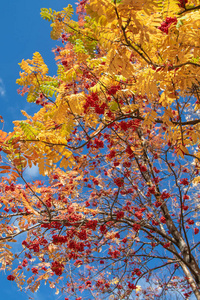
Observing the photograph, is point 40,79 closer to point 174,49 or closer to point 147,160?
point 174,49

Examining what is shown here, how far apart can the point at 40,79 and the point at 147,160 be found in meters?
3.70

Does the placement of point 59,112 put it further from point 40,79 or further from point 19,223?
point 19,223

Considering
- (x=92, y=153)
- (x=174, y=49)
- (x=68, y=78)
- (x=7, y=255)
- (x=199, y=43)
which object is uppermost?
(x=92, y=153)

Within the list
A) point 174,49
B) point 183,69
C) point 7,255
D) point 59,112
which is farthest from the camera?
point 7,255

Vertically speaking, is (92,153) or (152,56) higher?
(92,153)

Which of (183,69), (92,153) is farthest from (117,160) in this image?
(183,69)

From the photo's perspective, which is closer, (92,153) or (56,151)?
(56,151)

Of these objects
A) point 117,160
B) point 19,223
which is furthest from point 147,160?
point 19,223

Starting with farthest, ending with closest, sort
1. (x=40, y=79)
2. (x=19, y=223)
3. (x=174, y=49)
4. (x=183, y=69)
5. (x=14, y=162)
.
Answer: (x=19, y=223), (x=40, y=79), (x=14, y=162), (x=183, y=69), (x=174, y=49)

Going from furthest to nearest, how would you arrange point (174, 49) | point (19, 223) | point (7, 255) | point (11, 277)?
point (11, 277), point (19, 223), point (7, 255), point (174, 49)

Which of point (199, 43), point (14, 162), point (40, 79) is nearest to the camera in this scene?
point (199, 43)

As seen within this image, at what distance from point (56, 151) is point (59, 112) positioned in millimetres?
498

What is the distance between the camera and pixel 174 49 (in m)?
2.05

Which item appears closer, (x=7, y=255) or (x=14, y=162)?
(x=14, y=162)
